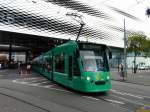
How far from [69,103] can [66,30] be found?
5607 centimetres

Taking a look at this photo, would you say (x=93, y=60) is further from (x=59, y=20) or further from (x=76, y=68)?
(x=59, y=20)

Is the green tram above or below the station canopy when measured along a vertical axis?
below

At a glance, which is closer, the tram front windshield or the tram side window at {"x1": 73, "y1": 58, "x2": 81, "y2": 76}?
the tram front windshield

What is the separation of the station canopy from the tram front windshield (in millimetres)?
26540

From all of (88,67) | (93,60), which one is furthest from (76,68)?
(93,60)

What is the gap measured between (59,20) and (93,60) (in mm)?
53548

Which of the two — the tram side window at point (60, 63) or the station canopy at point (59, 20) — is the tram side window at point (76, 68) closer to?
the tram side window at point (60, 63)

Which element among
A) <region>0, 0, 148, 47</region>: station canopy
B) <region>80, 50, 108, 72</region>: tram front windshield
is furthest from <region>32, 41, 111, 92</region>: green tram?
<region>0, 0, 148, 47</region>: station canopy

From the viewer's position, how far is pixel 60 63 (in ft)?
51.6

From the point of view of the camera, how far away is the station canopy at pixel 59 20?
5516cm

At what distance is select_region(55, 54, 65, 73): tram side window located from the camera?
49.5 ft

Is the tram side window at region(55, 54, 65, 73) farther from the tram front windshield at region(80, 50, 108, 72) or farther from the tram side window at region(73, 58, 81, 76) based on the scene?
the tram front windshield at region(80, 50, 108, 72)

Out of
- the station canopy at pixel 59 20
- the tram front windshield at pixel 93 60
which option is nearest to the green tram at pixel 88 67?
the tram front windshield at pixel 93 60

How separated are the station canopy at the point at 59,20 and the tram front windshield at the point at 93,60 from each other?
87.1ft
